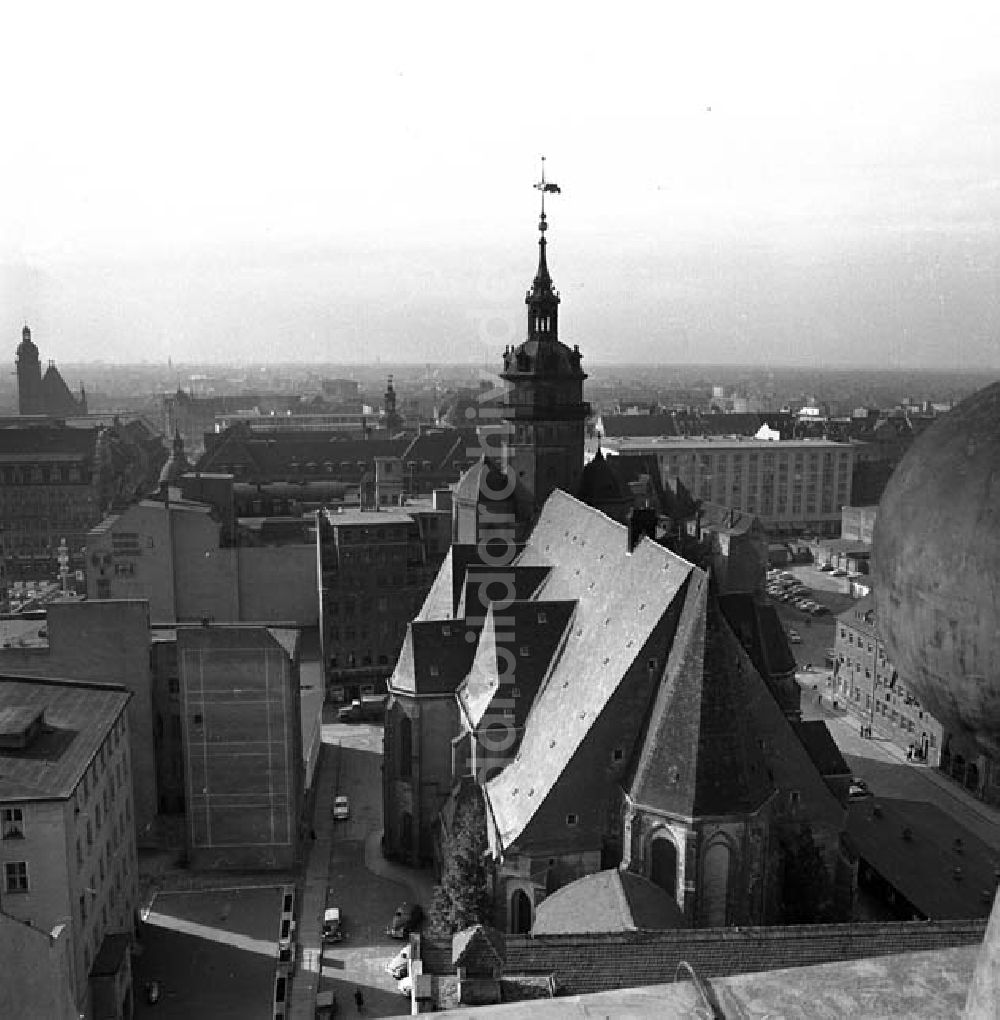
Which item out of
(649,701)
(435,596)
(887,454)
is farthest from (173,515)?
(887,454)

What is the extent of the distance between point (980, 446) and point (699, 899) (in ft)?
94.7

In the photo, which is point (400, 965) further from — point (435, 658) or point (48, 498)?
point (48, 498)

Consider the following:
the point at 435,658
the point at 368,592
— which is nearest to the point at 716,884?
the point at 435,658

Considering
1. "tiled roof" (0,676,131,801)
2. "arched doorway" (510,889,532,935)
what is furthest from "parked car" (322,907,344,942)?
"tiled roof" (0,676,131,801)

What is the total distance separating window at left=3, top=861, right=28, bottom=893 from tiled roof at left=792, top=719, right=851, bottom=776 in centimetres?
2871

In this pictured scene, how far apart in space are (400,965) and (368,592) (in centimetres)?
3540

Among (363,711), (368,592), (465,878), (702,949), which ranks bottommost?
(363,711)

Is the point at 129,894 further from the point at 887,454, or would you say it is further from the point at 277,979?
the point at 887,454

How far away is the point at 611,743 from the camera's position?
32062 mm

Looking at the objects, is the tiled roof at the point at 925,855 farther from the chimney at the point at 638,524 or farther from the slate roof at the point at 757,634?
the chimney at the point at 638,524

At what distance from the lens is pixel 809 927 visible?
25.0m

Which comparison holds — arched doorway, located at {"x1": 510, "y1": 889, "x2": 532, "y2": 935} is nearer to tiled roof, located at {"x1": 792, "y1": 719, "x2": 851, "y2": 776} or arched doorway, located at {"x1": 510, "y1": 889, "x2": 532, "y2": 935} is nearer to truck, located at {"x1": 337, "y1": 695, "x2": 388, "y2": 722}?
tiled roof, located at {"x1": 792, "y1": 719, "x2": 851, "y2": 776}

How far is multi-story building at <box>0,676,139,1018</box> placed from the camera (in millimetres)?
31797

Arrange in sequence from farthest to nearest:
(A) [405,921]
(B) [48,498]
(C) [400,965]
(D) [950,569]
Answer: (B) [48,498] → (A) [405,921] → (C) [400,965] → (D) [950,569]
